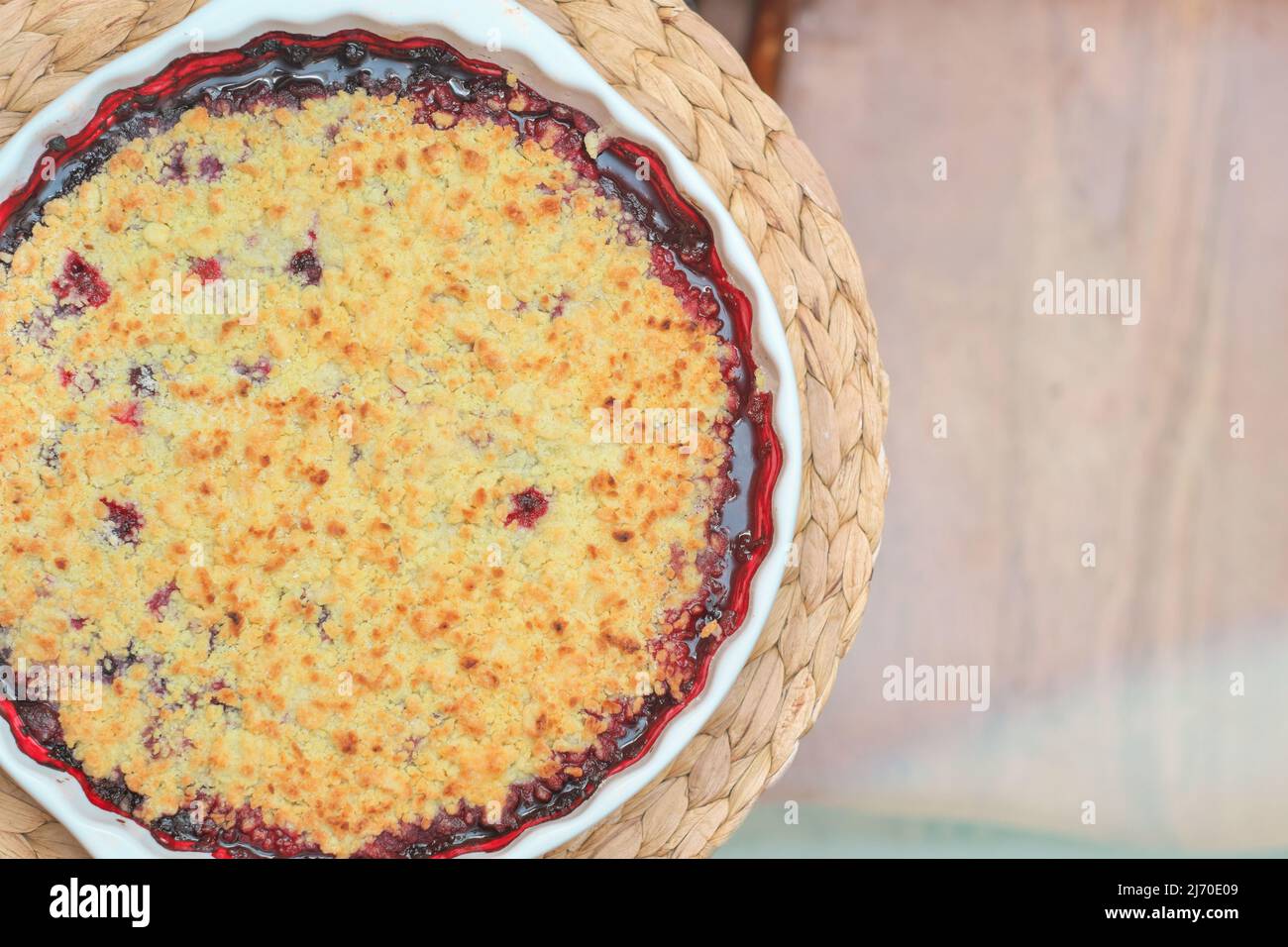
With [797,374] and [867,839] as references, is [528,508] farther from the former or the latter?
[867,839]

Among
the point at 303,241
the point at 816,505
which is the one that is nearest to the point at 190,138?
the point at 303,241

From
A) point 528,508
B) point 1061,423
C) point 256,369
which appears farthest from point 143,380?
point 1061,423

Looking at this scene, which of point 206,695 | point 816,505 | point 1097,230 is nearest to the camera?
point 206,695

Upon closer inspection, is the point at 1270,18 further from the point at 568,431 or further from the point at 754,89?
the point at 568,431

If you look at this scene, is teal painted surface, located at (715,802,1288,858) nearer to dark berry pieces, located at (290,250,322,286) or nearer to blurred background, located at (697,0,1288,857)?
blurred background, located at (697,0,1288,857)

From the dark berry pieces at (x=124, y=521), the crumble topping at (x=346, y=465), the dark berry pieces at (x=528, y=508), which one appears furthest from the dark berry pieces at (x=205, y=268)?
the dark berry pieces at (x=528, y=508)

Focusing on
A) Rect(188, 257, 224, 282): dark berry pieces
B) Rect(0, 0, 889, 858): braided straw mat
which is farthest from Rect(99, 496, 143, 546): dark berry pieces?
Rect(0, 0, 889, 858): braided straw mat
